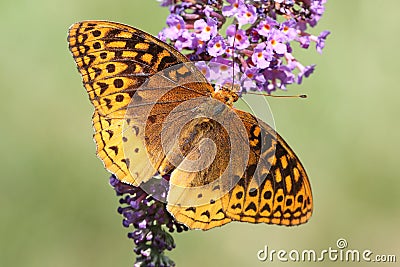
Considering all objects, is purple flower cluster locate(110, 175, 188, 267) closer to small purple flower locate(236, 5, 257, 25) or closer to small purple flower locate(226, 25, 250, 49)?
small purple flower locate(226, 25, 250, 49)

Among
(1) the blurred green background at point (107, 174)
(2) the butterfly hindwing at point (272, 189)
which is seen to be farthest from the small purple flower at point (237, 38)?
(1) the blurred green background at point (107, 174)

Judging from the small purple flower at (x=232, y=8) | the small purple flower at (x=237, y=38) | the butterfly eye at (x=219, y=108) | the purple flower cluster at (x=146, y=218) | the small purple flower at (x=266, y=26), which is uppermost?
the small purple flower at (x=232, y=8)

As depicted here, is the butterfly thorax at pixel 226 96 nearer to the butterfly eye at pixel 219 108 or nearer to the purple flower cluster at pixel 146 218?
the butterfly eye at pixel 219 108

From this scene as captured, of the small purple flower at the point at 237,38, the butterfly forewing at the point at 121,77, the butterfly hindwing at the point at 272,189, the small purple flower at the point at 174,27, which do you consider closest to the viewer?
the butterfly hindwing at the point at 272,189

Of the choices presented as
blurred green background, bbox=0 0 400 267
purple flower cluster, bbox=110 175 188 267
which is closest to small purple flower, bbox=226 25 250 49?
purple flower cluster, bbox=110 175 188 267

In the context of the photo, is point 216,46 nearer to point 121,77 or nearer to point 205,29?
point 205,29

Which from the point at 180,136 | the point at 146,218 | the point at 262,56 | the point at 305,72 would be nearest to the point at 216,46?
the point at 262,56
